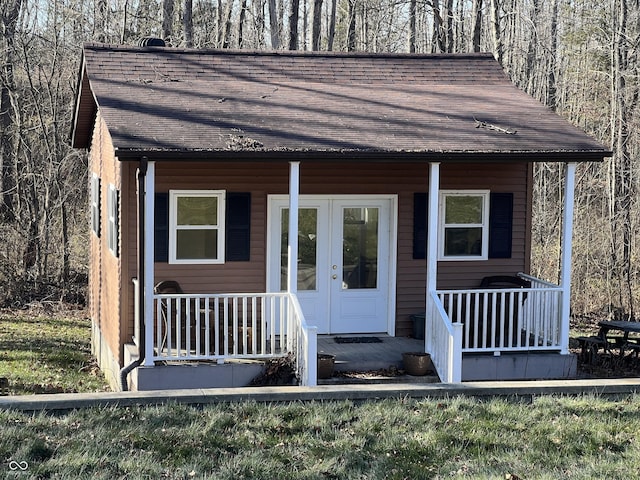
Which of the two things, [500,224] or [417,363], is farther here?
[500,224]

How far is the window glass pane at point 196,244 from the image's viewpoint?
12.7 metres

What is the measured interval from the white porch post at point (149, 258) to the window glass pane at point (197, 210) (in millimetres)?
1430

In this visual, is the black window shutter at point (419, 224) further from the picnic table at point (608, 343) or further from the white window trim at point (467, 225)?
the picnic table at point (608, 343)

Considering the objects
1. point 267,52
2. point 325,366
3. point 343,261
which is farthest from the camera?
point 267,52

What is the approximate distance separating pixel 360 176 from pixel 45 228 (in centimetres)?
1070

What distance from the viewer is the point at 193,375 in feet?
37.7

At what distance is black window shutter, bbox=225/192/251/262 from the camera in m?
12.8

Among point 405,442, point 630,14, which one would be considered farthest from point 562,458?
point 630,14

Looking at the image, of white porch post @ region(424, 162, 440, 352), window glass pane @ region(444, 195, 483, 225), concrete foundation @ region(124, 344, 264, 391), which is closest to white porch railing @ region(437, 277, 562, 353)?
white porch post @ region(424, 162, 440, 352)

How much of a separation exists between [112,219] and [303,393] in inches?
207

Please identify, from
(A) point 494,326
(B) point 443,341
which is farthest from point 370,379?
(A) point 494,326

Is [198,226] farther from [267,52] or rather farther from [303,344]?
[267,52]

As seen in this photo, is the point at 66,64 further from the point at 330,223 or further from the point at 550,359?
the point at 550,359

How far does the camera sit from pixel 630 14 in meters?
23.1
